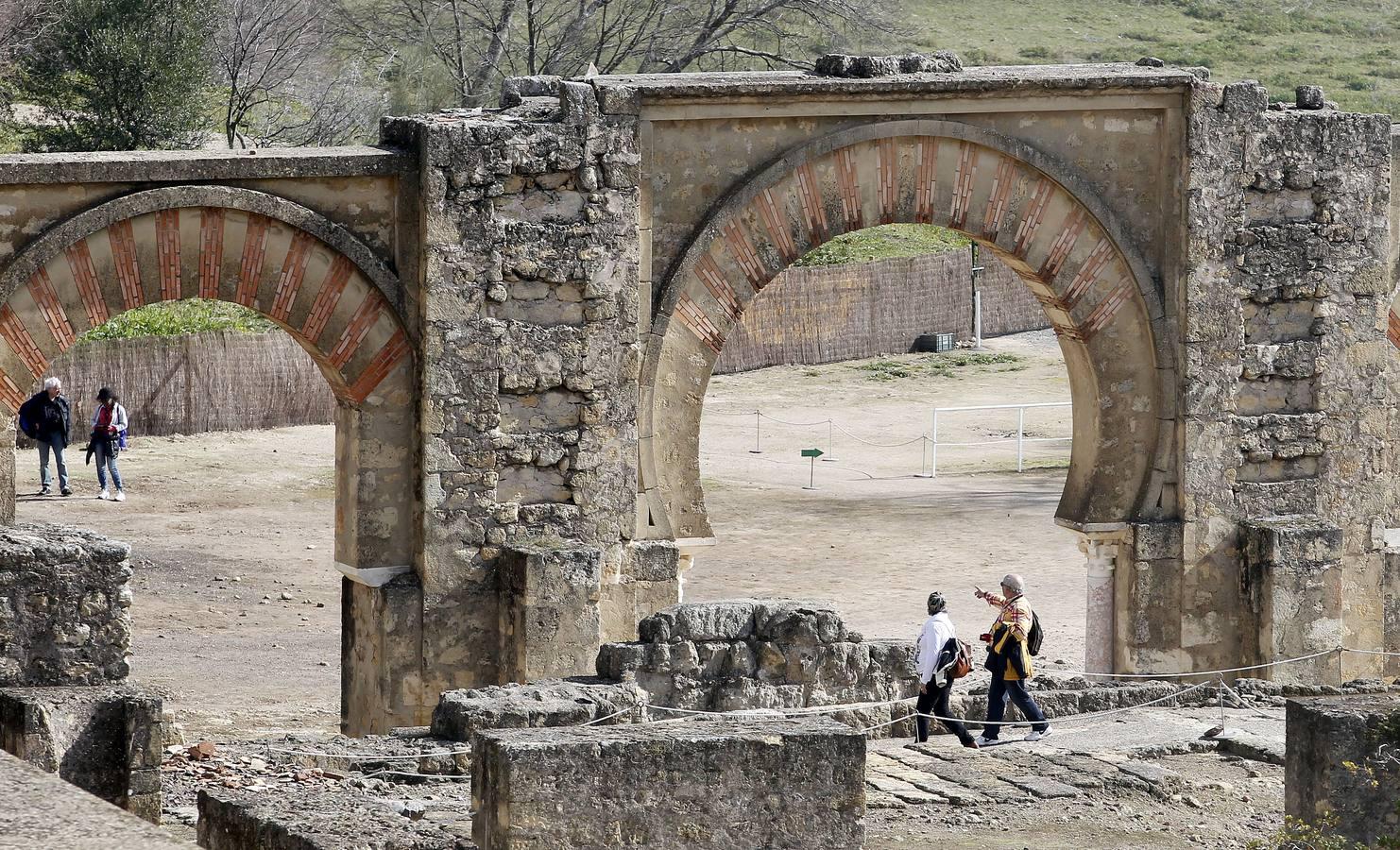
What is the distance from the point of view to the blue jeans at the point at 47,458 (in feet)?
62.0

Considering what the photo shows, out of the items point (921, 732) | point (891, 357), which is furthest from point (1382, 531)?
point (891, 357)

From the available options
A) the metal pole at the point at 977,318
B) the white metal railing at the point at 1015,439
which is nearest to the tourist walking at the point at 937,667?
the white metal railing at the point at 1015,439

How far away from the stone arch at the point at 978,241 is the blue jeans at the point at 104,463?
27.6 ft

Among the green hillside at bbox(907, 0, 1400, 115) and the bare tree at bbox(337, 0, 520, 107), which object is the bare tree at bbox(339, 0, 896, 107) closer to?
the bare tree at bbox(337, 0, 520, 107)

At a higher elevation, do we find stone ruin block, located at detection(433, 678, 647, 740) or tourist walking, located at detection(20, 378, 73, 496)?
tourist walking, located at detection(20, 378, 73, 496)

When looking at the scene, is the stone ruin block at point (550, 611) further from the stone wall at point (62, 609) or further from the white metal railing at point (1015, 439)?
the white metal railing at point (1015, 439)

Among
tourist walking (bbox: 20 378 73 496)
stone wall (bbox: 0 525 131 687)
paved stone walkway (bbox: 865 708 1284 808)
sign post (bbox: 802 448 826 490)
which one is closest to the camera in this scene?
stone wall (bbox: 0 525 131 687)

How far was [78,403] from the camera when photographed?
2153 cm

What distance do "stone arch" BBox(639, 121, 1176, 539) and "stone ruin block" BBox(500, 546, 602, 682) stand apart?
0.74 m

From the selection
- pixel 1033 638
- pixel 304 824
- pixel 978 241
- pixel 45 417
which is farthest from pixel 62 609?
pixel 45 417

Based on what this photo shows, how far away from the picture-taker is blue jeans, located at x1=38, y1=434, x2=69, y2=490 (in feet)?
62.0

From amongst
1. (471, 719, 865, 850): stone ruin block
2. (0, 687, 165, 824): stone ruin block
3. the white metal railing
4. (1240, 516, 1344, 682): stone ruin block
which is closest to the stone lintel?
(0, 687, 165, 824): stone ruin block

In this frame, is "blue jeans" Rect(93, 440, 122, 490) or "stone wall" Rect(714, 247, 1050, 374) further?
"stone wall" Rect(714, 247, 1050, 374)

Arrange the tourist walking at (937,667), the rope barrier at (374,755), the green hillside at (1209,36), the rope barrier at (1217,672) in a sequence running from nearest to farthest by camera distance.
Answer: the rope barrier at (374,755) < the tourist walking at (937,667) < the rope barrier at (1217,672) < the green hillside at (1209,36)
